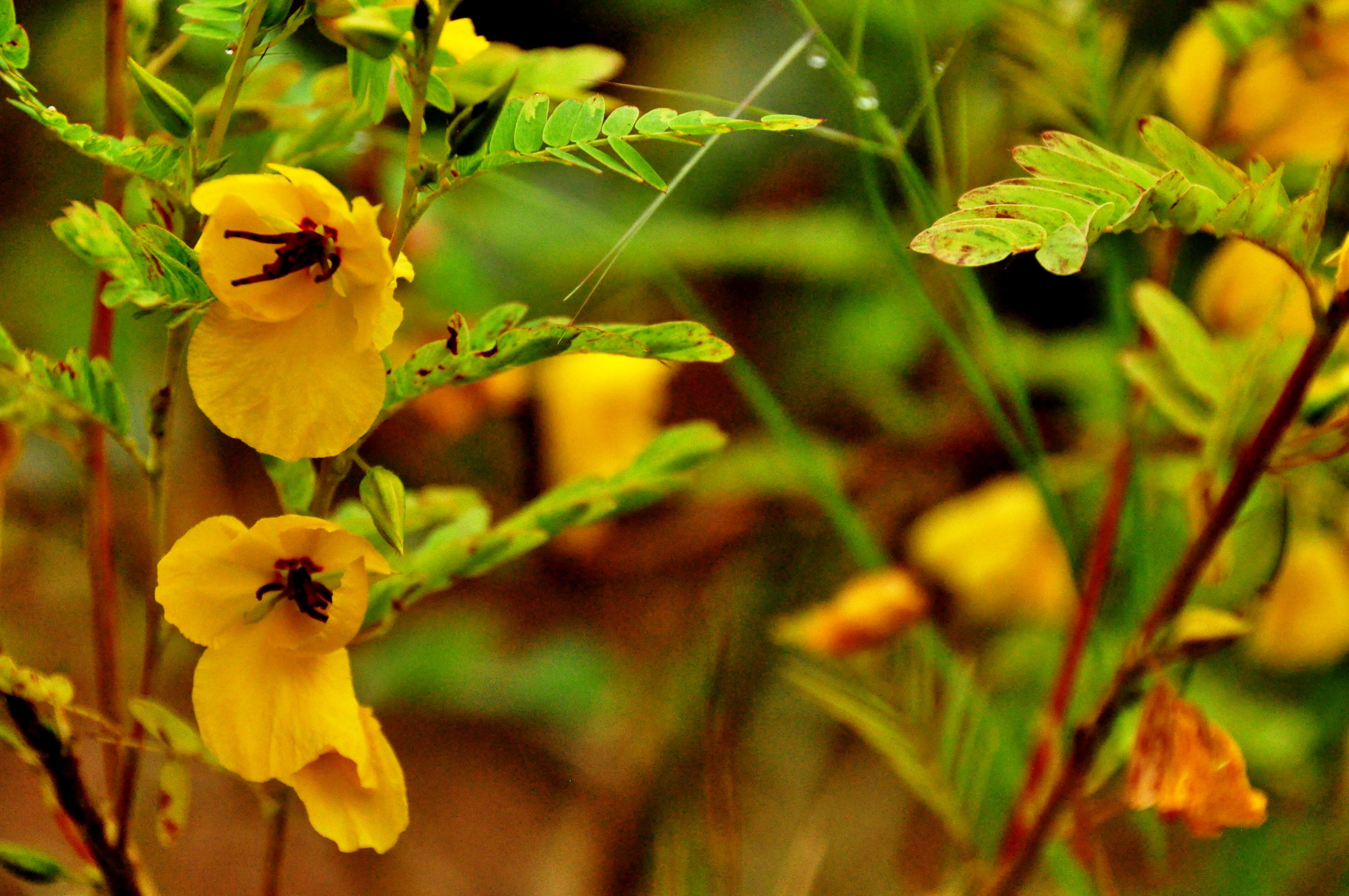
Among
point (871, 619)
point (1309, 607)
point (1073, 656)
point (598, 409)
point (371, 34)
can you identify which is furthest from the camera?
point (598, 409)

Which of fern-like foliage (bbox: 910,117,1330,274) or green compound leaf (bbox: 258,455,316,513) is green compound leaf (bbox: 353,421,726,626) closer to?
green compound leaf (bbox: 258,455,316,513)

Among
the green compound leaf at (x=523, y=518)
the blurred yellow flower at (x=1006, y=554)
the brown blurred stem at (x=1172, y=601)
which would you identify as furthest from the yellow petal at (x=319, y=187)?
the blurred yellow flower at (x=1006, y=554)

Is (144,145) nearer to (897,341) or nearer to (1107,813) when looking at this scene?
(1107,813)

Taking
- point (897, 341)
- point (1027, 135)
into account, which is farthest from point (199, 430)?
point (1027, 135)

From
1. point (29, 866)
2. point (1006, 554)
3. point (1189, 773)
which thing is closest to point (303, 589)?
point (29, 866)

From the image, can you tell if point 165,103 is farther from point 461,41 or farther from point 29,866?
point 29,866

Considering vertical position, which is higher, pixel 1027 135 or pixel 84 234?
pixel 84 234

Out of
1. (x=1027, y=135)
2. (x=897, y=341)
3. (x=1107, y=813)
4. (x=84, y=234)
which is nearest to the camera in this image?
(x=84, y=234)
